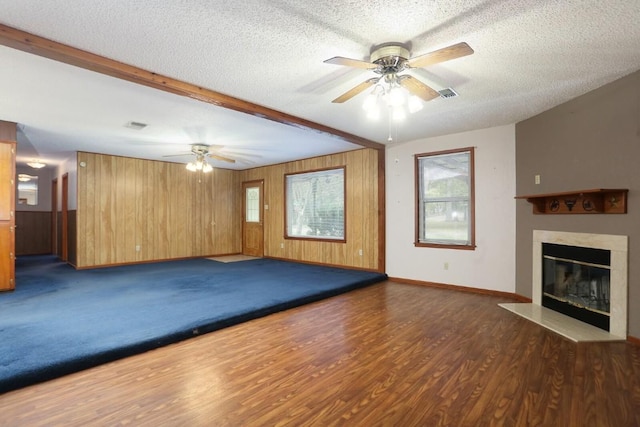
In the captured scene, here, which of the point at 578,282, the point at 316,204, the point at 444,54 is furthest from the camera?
the point at 316,204

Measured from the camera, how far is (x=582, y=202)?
341 centimetres

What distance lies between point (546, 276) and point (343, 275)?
291cm

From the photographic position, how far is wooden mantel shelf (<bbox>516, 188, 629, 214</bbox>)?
304 cm

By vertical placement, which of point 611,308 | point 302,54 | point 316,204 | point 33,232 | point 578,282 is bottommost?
point 611,308

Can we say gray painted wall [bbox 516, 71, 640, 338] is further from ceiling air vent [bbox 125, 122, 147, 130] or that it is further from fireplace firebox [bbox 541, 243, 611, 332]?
ceiling air vent [bbox 125, 122, 147, 130]

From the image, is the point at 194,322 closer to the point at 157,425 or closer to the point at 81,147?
the point at 157,425

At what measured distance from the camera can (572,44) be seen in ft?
7.86

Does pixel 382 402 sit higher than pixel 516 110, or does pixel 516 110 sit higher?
pixel 516 110

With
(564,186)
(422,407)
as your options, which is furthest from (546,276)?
(422,407)

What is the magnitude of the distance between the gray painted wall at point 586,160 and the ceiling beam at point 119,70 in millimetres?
3079

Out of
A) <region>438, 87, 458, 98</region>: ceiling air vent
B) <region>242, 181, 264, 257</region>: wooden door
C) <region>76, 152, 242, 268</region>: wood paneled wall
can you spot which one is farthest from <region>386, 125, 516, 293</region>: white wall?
<region>76, 152, 242, 268</region>: wood paneled wall

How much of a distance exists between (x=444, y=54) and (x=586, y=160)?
244cm

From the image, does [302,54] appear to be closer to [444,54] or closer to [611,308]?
[444,54]

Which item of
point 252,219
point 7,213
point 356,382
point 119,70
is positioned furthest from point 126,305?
point 252,219
